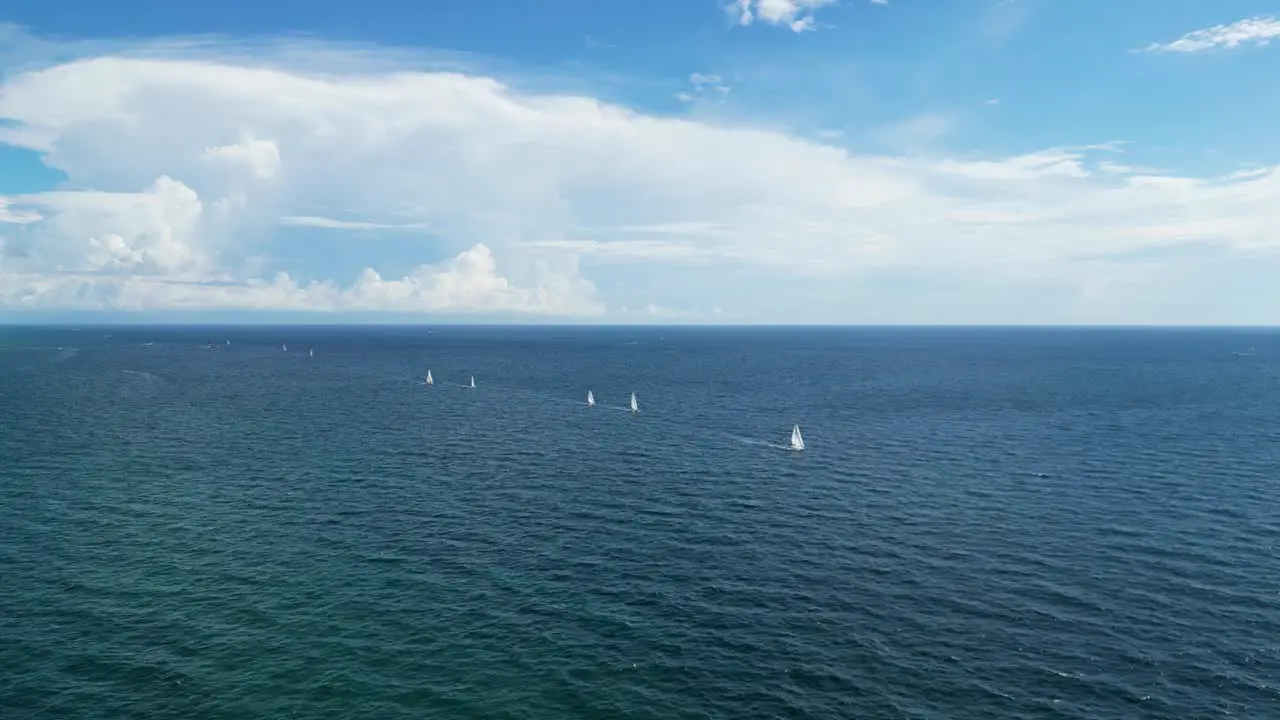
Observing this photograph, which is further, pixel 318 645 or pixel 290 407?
pixel 290 407

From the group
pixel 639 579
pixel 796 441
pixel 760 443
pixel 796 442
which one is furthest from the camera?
pixel 760 443

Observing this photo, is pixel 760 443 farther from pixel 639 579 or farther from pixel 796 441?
pixel 639 579

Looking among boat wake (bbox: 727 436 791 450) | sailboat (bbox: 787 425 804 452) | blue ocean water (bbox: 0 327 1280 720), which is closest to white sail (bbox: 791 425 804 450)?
sailboat (bbox: 787 425 804 452)

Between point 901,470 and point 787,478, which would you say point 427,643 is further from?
point 901,470

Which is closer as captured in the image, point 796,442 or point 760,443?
point 796,442

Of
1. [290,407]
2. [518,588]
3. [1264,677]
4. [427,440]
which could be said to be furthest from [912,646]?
[290,407]

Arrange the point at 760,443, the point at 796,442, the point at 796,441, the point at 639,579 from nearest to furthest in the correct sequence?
the point at 639,579 → the point at 796,442 → the point at 796,441 → the point at 760,443

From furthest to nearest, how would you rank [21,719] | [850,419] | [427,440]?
1. [850,419]
2. [427,440]
3. [21,719]

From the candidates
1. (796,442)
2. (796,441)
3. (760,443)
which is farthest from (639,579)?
(760,443)

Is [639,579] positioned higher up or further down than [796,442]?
further down
